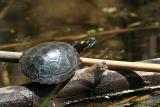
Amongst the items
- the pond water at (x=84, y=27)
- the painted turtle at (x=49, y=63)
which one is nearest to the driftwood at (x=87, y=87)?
the painted turtle at (x=49, y=63)

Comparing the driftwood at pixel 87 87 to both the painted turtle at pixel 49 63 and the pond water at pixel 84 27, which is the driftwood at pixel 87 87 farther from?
the pond water at pixel 84 27

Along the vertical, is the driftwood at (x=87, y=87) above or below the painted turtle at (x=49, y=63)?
below

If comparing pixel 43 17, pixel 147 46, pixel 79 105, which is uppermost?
pixel 43 17

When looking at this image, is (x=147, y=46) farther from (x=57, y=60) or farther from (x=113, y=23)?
(x=57, y=60)

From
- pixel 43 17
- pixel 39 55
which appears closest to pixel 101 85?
pixel 39 55

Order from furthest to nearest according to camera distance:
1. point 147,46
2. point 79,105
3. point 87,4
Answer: point 87,4 → point 147,46 → point 79,105

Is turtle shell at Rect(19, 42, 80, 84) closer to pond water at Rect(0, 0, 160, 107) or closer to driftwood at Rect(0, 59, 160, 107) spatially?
driftwood at Rect(0, 59, 160, 107)

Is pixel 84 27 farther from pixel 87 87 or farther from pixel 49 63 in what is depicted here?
pixel 49 63
